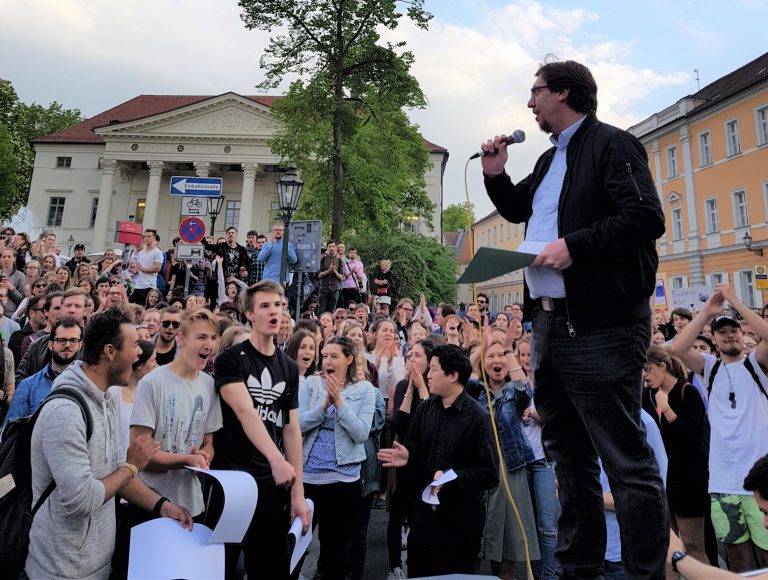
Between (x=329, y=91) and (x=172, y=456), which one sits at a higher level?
(x=329, y=91)

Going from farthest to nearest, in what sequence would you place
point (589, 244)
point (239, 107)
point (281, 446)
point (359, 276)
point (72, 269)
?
point (239, 107)
point (359, 276)
point (72, 269)
point (281, 446)
point (589, 244)

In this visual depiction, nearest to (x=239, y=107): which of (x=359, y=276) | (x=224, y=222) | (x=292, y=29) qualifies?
(x=224, y=222)

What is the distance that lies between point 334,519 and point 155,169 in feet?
149

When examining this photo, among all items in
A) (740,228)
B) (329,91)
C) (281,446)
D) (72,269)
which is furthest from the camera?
(740,228)

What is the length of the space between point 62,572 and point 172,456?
2.56 ft

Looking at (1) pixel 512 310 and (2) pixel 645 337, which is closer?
(2) pixel 645 337

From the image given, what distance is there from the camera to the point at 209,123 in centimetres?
4347

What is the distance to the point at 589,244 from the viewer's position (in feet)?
6.31

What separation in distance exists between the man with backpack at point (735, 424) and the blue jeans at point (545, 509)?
4.31 feet

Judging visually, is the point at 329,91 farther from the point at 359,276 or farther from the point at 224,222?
the point at 224,222

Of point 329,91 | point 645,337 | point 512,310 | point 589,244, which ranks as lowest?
point 645,337

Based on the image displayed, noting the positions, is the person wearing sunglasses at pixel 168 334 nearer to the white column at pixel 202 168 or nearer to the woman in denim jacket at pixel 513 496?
the woman in denim jacket at pixel 513 496

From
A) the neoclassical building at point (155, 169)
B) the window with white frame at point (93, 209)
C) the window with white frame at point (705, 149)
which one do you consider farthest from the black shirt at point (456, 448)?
the window with white frame at point (93, 209)

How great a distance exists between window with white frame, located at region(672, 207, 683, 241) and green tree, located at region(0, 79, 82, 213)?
53.4 meters
